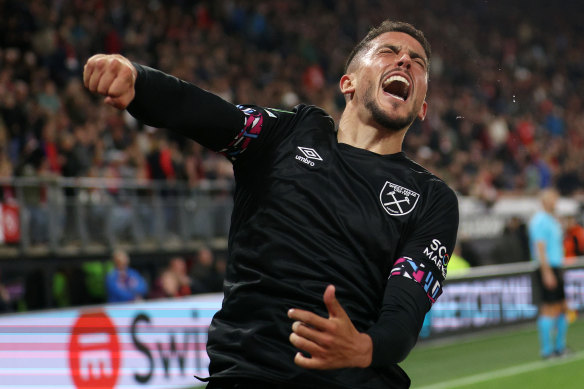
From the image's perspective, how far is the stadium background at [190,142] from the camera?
10.2 metres

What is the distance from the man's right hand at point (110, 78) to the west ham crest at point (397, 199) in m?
0.91

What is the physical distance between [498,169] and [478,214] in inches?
148

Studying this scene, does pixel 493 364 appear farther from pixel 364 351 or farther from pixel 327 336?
pixel 327 336

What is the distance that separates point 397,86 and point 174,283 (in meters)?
8.02

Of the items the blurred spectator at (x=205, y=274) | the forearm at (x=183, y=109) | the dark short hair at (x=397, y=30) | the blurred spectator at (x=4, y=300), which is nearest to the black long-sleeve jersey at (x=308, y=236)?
the forearm at (x=183, y=109)

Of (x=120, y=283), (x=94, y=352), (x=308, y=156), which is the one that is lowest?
(x=94, y=352)

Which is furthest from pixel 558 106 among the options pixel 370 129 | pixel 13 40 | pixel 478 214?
pixel 370 129

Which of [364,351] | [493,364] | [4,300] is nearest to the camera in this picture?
[364,351]

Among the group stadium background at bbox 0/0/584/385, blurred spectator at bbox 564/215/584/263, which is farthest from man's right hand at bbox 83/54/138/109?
blurred spectator at bbox 564/215/584/263

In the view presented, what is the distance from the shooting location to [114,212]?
10906 millimetres

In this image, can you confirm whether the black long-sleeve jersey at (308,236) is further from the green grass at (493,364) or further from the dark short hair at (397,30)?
the green grass at (493,364)

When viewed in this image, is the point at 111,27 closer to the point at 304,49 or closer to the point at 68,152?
the point at 68,152

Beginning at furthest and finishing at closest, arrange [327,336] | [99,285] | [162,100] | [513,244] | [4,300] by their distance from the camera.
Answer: [513,244] < [99,285] < [4,300] < [162,100] < [327,336]

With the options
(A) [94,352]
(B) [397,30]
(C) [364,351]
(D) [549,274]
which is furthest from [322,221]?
(D) [549,274]
